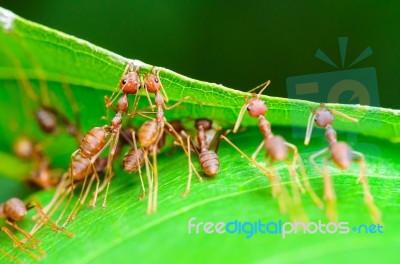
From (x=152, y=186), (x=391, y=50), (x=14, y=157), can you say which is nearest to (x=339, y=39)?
(x=391, y=50)

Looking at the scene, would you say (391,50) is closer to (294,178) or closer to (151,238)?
(294,178)

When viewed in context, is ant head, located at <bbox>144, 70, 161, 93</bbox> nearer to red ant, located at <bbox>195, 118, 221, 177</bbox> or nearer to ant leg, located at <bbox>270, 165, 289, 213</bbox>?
red ant, located at <bbox>195, 118, 221, 177</bbox>

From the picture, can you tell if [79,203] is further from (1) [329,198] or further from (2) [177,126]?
(1) [329,198]

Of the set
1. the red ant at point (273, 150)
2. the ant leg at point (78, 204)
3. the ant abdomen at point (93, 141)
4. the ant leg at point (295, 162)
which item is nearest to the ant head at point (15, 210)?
the ant leg at point (78, 204)

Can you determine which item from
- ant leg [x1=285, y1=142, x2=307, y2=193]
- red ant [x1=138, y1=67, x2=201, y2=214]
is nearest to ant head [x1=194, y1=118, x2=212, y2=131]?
red ant [x1=138, y1=67, x2=201, y2=214]

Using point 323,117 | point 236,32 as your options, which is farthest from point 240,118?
point 236,32

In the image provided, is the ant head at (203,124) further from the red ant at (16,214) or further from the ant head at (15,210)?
the ant head at (15,210)
